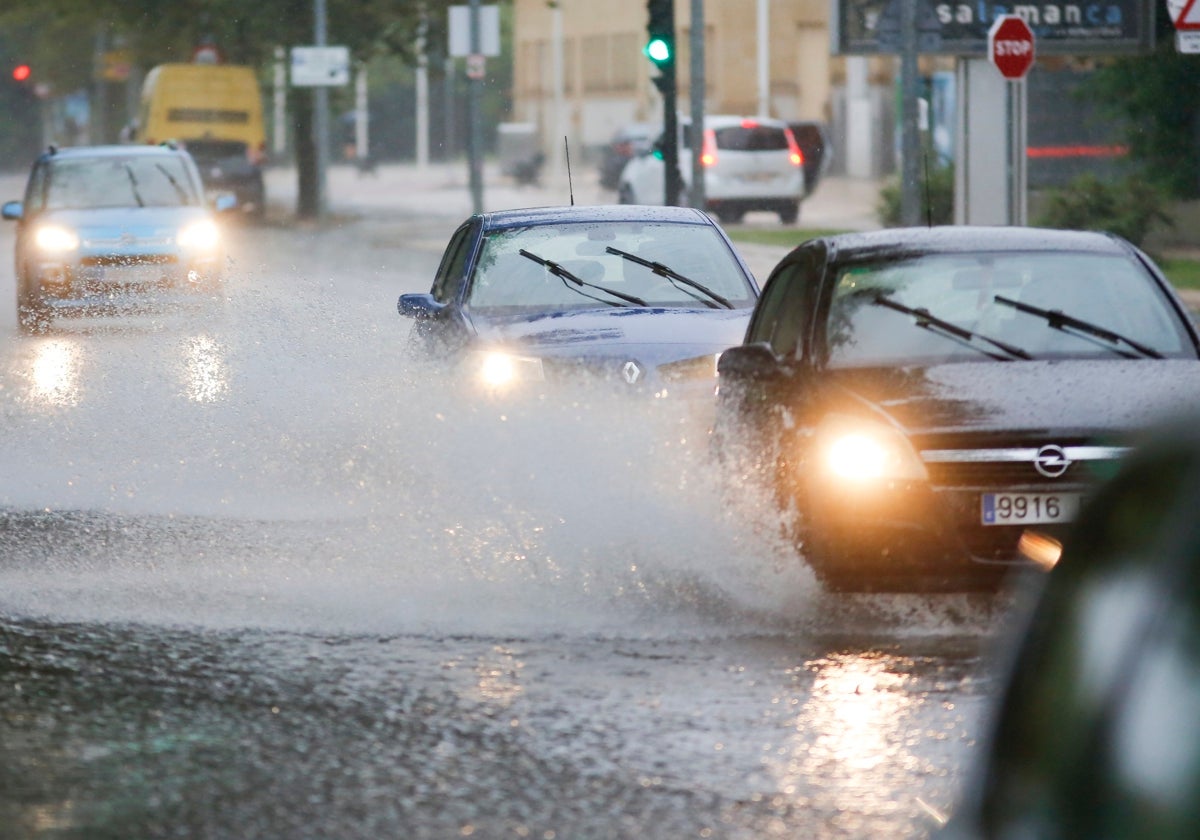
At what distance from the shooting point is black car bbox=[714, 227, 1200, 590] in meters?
7.80

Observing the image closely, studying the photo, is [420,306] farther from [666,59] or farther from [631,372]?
[666,59]

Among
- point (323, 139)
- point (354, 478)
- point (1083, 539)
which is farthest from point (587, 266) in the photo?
point (323, 139)

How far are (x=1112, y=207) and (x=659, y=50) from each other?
6.29 m

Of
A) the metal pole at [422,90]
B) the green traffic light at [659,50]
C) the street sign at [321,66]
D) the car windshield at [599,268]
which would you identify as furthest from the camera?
the metal pole at [422,90]

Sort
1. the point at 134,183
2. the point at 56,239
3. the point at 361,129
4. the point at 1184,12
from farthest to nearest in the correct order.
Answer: the point at 361,129 < the point at 134,183 < the point at 56,239 < the point at 1184,12

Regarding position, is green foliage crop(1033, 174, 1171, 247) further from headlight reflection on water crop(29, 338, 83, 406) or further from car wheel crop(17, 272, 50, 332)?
headlight reflection on water crop(29, 338, 83, 406)

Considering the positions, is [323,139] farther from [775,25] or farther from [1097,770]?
[1097,770]

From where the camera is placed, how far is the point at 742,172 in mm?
42125

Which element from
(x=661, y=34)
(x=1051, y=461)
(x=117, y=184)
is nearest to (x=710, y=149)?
(x=661, y=34)

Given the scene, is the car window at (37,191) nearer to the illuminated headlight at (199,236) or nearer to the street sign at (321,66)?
the illuminated headlight at (199,236)

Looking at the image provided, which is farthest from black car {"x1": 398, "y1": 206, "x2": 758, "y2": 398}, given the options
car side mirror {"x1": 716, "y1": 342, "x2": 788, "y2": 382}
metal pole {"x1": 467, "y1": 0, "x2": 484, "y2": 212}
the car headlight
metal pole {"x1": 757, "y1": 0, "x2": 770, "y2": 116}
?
metal pole {"x1": 757, "y1": 0, "x2": 770, "y2": 116}

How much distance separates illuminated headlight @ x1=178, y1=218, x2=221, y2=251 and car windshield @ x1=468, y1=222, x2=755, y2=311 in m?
10.4

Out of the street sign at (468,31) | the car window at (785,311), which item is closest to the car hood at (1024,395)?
the car window at (785,311)

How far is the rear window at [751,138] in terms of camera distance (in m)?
A: 42.4
